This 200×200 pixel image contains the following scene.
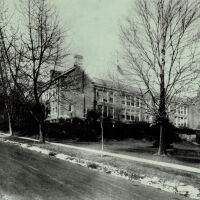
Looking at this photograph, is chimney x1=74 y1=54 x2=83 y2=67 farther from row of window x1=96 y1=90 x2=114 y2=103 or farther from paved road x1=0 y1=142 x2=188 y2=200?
paved road x1=0 y1=142 x2=188 y2=200

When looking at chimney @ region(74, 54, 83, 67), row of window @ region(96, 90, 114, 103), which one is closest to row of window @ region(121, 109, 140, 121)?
row of window @ region(96, 90, 114, 103)

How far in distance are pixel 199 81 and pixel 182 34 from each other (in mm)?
3147

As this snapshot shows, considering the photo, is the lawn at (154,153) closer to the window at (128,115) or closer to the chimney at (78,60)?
the window at (128,115)


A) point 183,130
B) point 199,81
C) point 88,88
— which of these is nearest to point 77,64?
point 88,88

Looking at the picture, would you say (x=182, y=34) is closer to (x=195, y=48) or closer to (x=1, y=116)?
(x=195, y=48)

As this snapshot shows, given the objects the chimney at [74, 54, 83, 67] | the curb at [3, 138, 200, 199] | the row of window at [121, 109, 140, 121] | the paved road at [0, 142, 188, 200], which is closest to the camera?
the paved road at [0, 142, 188, 200]

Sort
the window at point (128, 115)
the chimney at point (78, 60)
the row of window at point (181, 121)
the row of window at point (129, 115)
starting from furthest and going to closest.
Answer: the row of window at point (181, 121) < the window at point (128, 115) < the row of window at point (129, 115) < the chimney at point (78, 60)

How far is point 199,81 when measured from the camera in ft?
54.4

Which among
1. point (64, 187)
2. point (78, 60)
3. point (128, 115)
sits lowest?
point (64, 187)

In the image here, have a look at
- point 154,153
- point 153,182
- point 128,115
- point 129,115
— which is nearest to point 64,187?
point 153,182

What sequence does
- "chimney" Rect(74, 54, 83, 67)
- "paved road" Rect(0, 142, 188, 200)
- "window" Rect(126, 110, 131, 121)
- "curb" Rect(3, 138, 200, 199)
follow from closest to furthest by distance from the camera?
"paved road" Rect(0, 142, 188, 200)
"curb" Rect(3, 138, 200, 199)
"chimney" Rect(74, 54, 83, 67)
"window" Rect(126, 110, 131, 121)

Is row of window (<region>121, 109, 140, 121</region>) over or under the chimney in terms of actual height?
under

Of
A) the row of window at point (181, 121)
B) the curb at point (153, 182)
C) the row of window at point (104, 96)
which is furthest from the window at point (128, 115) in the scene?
the curb at point (153, 182)

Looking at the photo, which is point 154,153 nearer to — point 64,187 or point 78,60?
point 64,187
